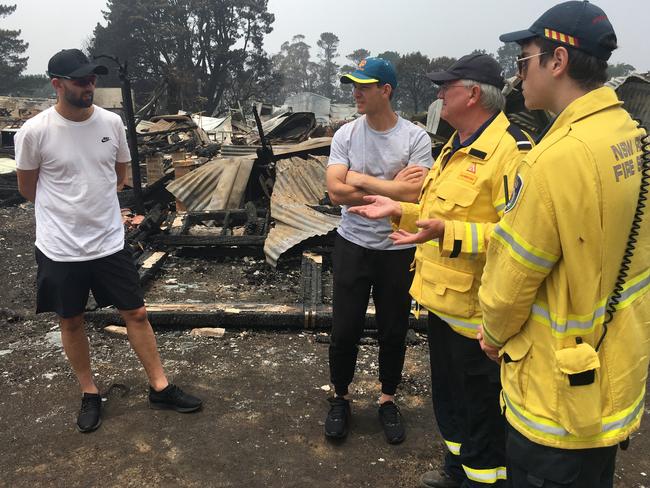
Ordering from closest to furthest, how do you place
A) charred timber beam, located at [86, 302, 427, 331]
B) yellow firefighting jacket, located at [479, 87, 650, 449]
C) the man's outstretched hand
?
yellow firefighting jacket, located at [479, 87, 650, 449], the man's outstretched hand, charred timber beam, located at [86, 302, 427, 331]

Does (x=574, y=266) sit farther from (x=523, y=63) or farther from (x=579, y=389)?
(x=523, y=63)

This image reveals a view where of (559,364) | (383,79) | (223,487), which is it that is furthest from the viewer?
(383,79)

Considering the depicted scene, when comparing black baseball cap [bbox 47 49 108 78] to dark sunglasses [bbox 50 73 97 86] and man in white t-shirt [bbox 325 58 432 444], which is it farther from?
man in white t-shirt [bbox 325 58 432 444]

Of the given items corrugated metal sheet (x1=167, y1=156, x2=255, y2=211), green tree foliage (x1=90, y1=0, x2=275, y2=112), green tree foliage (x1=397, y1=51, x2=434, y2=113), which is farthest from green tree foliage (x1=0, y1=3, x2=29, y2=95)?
corrugated metal sheet (x1=167, y1=156, x2=255, y2=211)

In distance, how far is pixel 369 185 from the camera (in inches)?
102

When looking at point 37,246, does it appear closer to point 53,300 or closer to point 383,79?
point 53,300

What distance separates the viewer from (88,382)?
297 cm

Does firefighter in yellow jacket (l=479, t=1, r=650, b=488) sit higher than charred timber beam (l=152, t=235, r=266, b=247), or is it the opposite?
firefighter in yellow jacket (l=479, t=1, r=650, b=488)

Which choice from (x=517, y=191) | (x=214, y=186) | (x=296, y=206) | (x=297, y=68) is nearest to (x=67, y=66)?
(x=517, y=191)

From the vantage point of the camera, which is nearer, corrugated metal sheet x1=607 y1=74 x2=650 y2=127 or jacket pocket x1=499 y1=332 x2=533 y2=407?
jacket pocket x1=499 y1=332 x2=533 y2=407

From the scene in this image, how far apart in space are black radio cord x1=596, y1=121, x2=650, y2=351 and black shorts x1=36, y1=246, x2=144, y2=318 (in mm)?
2519

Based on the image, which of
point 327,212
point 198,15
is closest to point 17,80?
point 198,15

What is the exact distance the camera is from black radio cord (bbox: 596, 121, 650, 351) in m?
1.24

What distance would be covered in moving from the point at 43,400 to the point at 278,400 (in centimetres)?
154
